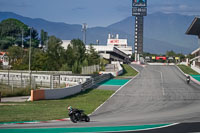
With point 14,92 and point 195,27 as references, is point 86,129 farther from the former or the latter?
point 195,27

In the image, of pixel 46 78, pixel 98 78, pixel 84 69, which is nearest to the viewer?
pixel 46 78

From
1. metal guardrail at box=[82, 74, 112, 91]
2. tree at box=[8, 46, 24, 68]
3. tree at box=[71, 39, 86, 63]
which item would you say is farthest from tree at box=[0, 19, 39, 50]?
metal guardrail at box=[82, 74, 112, 91]

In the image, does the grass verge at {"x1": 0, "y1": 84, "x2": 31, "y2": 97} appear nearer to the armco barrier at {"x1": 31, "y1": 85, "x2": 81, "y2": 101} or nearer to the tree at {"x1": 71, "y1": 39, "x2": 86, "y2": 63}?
the armco barrier at {"x1": 31, "y1": 85, "x2": 81, "y2": 101}

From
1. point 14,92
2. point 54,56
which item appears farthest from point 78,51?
point 14,92

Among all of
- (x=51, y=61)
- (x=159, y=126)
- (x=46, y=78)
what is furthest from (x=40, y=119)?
(x=51, y=61)

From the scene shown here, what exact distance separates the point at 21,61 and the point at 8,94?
188ft

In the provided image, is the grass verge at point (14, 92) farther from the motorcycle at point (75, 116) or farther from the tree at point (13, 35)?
the tree at point (13, 35)

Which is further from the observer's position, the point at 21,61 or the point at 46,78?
the point at 21,61

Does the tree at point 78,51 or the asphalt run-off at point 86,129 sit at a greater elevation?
the tree at point 78,51

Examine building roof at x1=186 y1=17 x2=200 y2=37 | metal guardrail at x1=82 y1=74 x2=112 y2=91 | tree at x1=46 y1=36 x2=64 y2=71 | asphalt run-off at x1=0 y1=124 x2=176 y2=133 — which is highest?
building roof at x1=186 y1=17 x2=200 y2=37

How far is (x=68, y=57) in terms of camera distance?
259 feet

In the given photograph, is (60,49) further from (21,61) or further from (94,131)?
(94,131)

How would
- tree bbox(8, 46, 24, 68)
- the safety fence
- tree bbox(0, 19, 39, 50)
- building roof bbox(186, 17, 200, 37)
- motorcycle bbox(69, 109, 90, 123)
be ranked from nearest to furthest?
1. motorcycle bbox(69, 109, 90, 123)
2. the safety fence
3. building roof bbox(186, 17, 200, 37)
4. tree bbox(8, 46, 24, 68)
5. tree bbox(0, 19, 39, 50)

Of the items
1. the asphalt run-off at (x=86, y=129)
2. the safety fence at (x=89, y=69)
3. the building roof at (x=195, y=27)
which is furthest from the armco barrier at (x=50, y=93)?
the building roof at (x=195, y=27)
